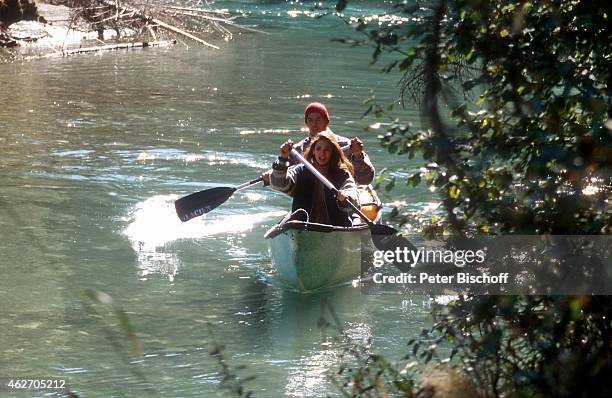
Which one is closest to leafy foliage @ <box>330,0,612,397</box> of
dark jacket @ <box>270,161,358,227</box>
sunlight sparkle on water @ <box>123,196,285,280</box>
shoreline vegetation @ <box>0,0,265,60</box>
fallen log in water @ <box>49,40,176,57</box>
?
dark jacket @ <box>270,161,358,227</box>

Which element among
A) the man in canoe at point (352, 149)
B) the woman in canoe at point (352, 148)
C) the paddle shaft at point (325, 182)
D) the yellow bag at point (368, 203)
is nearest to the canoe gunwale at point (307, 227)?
the paddle shaft at point (325, 182)

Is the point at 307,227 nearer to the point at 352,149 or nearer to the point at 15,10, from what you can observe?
the point at 352,149

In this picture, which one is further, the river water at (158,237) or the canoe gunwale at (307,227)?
the canoe gunwale at (307,227)

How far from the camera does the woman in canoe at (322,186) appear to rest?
880 cm

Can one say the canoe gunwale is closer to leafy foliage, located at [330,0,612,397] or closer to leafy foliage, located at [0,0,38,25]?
leafy foliage, located at [330,0,612,397]

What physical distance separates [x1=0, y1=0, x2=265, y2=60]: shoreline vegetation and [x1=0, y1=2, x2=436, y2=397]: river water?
1279 mm

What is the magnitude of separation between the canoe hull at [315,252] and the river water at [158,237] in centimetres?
16

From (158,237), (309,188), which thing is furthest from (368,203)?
(158,237)

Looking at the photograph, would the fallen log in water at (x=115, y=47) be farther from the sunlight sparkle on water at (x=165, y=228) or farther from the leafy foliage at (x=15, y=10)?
the sunlight sparkle on water at (x=165, y=228)

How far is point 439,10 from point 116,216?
858cm

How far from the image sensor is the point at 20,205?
37.0 feet

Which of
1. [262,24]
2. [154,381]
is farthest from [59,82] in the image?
[154,381]

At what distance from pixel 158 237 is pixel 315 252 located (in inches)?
95.6

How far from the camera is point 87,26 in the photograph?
80.9 ft
